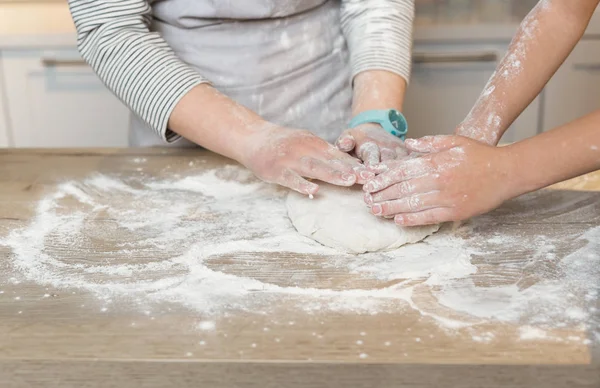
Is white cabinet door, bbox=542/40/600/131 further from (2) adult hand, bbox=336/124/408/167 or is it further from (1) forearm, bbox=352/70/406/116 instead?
(2) adult hand, bbox=336/124/408/167

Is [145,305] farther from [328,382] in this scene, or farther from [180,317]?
[328,382]

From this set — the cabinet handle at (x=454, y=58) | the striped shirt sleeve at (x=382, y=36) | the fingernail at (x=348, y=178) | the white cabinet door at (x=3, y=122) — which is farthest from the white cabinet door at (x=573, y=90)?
the white cabinet door at (x=3, y=122)

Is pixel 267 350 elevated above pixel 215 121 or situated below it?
below

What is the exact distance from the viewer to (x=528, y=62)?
99 cm

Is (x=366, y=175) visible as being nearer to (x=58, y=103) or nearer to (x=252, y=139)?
(x=252, y=139)

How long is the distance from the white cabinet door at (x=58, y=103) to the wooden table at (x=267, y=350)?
121cm

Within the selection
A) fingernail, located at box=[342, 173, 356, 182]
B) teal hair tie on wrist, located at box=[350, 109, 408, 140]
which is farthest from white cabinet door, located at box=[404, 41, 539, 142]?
fingernail, located at box=[342, 173, 356, 182]

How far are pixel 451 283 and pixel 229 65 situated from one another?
2.18 feet

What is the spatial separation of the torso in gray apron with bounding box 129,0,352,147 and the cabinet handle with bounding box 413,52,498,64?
51cm

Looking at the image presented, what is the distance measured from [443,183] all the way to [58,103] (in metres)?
1.41

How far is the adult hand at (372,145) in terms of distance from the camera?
1004 millimetres

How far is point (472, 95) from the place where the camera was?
1.85m

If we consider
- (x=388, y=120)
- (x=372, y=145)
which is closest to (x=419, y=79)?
(x=388, y=120)

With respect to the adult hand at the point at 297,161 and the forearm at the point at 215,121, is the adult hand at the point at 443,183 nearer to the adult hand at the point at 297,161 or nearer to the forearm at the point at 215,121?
the adult hand at the point at 297,161
